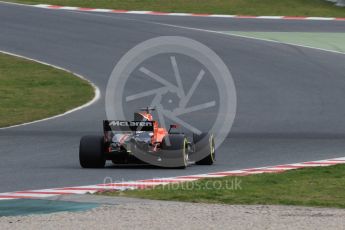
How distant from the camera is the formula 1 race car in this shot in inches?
739

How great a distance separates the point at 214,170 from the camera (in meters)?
18.7

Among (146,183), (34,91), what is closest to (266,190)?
(146,183)

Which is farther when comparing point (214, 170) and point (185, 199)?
point (214, 170)

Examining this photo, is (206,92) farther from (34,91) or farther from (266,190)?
(266,190)

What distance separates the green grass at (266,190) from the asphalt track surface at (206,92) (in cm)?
159

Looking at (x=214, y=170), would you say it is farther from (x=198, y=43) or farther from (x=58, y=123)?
(x=198, y=43)

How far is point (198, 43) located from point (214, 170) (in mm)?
20015

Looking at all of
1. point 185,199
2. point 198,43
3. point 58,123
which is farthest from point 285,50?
point 185,199
